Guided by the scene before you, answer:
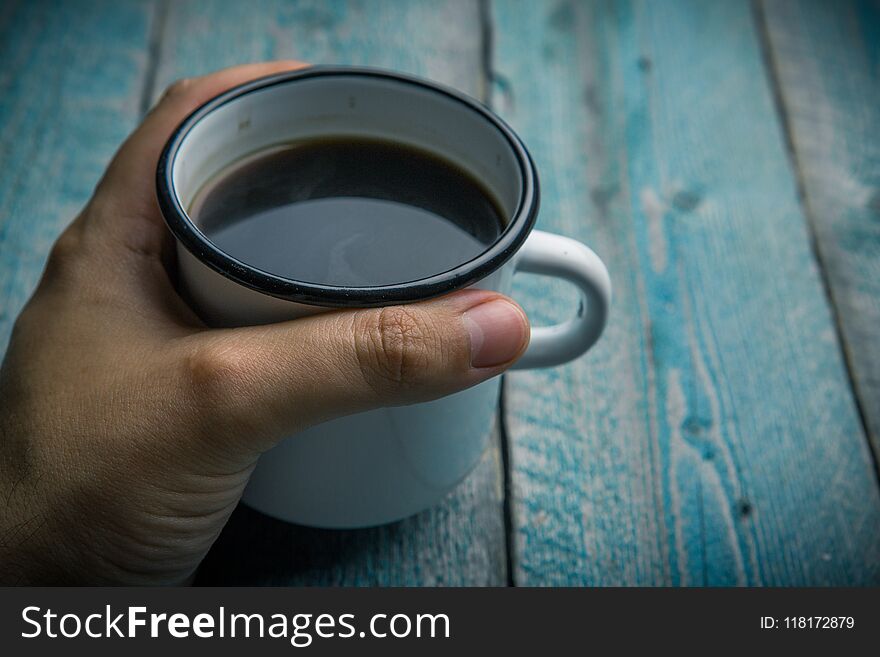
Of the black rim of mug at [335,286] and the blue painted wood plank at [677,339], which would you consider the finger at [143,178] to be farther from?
the blue painted wood plank at [677,339]

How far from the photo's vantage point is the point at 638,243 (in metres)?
0.84

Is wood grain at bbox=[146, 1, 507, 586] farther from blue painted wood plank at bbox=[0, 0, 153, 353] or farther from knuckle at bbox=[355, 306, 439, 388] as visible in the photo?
knuckle at bbox=[355, 306, 439, 388]

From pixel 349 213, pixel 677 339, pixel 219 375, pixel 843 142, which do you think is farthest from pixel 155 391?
pixel 843 142

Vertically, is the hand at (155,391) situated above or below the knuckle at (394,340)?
below

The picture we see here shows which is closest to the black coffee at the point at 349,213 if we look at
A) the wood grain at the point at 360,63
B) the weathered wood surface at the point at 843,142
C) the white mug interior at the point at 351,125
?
the white mug interior at the point at 351,125

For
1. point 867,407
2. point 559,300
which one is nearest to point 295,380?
point 559,300

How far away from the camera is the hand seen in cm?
46

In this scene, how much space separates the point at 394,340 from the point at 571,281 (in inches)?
6.0

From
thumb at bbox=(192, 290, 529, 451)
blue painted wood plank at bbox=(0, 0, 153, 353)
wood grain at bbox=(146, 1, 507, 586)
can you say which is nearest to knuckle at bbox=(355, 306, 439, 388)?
thumb at bbox=(192, 290, 529, 451)

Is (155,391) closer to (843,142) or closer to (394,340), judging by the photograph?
(394,340)

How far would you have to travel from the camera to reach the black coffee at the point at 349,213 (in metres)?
0.54

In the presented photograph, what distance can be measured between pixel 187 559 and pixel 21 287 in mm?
323

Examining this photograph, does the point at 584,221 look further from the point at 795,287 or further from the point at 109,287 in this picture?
the point at 109,287

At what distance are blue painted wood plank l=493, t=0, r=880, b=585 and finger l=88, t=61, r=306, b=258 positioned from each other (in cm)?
31
